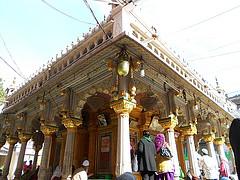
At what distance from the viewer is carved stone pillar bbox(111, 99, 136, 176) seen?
5.66m

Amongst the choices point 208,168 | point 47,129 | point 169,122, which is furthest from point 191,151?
point 47,129

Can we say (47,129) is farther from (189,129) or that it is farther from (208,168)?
(208,168)

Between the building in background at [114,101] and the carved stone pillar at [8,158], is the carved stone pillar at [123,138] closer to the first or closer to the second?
the building in background at [114,101]

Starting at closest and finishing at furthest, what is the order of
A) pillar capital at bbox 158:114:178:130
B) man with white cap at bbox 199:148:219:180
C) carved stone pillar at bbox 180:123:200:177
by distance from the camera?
man with white cap at bbox 199:148:219:180 < pillar capital at bbox 158:114:178:130 < carved stone pillar at bbox 180:123:200:177

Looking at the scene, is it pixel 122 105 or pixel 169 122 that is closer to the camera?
pixel 122 105

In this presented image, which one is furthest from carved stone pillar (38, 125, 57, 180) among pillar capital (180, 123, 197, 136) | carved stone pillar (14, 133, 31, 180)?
pillar capital (180, 123, 197, 136)

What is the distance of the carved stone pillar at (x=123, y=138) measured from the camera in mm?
5664

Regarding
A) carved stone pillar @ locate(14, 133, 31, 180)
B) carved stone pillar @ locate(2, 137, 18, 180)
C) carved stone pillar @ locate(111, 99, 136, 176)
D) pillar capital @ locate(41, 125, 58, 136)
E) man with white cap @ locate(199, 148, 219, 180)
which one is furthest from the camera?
carved stone pillar @ locate(2, 137, 18, 180)

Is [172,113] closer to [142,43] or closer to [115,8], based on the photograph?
[142,43]

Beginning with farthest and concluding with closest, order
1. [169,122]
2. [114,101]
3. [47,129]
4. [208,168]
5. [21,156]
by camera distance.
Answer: [21,156], [47,129], [169,122], [208,168], [114,101]

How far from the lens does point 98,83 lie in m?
7.71

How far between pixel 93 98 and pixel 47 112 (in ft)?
6.99

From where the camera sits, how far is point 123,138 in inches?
237

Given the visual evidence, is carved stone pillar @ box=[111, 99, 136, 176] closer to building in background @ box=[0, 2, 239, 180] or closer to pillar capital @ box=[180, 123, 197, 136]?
building in background @ box=[0, 2, 239, 180]
